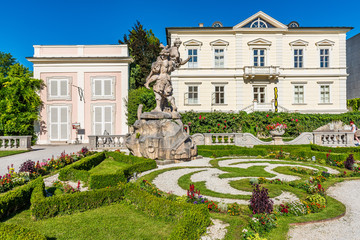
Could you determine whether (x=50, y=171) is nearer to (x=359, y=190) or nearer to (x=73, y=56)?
(x=359, y=190)

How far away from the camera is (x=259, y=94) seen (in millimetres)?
29344

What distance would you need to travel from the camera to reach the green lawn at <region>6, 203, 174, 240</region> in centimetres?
461

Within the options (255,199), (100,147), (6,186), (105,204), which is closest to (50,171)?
(6,186)

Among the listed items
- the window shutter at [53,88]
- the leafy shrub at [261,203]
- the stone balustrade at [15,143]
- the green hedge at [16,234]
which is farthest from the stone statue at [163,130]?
the window shutter at [53,88]

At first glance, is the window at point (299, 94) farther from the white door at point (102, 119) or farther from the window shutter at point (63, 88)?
the window shutter at point (63, 88)

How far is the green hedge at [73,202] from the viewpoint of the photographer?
209 inches

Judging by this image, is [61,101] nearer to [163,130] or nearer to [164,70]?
[164,70]

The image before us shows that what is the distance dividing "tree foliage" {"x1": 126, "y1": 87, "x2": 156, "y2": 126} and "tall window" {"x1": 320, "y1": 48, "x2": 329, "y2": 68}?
22.8 meters

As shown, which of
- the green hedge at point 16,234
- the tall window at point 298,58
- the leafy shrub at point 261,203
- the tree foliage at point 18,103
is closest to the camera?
the green hedge at point 16,234

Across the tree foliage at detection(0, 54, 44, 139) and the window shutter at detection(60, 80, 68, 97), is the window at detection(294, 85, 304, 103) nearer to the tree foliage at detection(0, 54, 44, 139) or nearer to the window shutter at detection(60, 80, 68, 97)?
Answer: the window shutter at detection(60, 80, 68, 97)

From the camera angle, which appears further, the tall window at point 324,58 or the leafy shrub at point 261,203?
the tall window at point 324,58

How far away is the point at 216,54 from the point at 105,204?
1050 inches

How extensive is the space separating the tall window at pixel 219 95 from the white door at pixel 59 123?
59.0 ft

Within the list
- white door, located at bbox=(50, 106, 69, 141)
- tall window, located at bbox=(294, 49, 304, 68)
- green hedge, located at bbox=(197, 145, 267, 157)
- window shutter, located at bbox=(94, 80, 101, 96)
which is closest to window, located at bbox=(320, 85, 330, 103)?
tall window, located at bbox=(294, 49, 304, 68)
